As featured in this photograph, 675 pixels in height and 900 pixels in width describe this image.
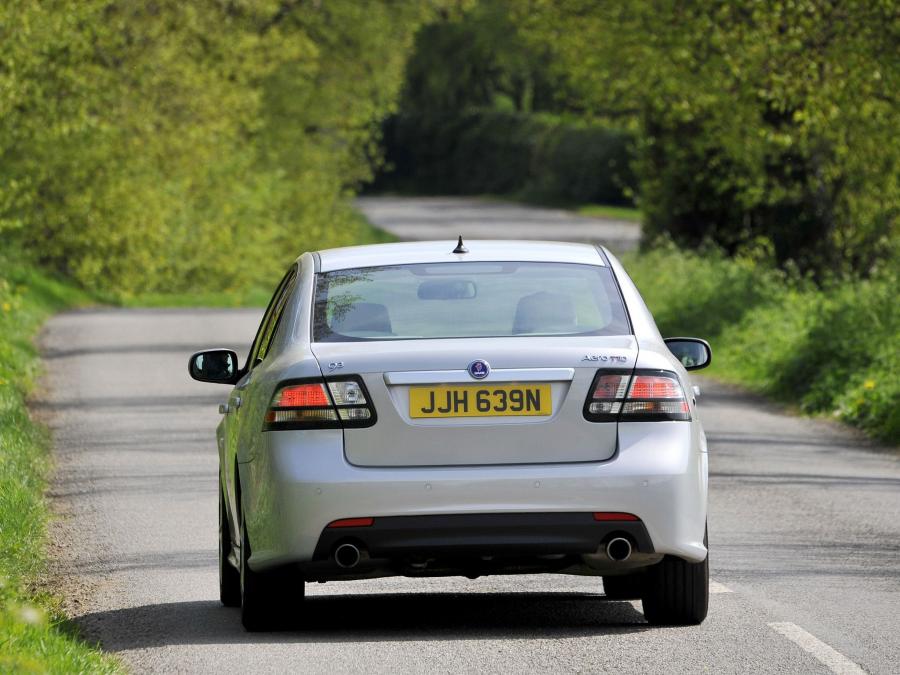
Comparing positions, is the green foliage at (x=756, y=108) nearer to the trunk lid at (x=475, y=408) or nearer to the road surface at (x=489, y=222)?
the road surface at (x=489, y=222)

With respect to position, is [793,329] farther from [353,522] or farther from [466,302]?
[353,522]

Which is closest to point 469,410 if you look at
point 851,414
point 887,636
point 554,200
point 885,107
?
point 887,636

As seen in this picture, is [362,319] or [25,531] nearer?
[362,319]

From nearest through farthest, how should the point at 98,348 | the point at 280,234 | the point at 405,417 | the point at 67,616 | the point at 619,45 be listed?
the point at 405,417 < the point at 67,616 < the point at 98,348 < the point at 619,45 < the point at 280,234

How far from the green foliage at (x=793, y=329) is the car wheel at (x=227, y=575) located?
8661 millimetres

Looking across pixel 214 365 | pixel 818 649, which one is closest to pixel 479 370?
pixel 818 649

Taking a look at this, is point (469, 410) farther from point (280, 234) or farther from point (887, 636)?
point (280, 234)

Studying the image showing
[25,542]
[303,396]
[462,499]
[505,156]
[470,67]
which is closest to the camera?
[462,499]

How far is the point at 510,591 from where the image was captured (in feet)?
29.4

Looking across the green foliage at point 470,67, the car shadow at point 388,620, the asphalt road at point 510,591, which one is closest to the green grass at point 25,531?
the asphalt road at point 510,591

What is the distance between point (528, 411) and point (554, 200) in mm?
63975

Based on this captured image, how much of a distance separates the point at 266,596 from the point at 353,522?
2.33ft


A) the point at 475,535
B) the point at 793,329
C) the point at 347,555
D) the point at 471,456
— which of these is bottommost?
the point at 793,329

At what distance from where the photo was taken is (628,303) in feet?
25.4
